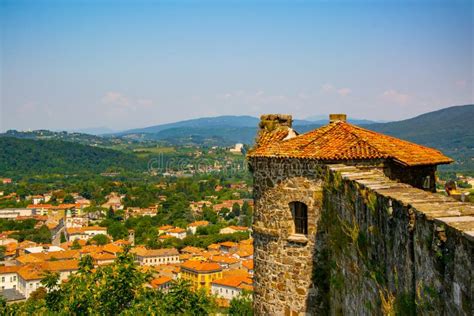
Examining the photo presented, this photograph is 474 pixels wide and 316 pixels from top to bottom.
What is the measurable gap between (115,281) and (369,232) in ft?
63.8

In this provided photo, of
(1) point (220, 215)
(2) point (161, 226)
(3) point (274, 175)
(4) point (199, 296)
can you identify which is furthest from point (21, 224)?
(3) point (274, 175)

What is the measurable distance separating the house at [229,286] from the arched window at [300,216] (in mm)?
71411

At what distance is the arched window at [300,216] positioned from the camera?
10.5 metres

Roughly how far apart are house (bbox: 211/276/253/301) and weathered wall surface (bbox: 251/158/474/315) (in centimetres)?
7111

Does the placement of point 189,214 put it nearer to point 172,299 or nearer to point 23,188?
point 23,188

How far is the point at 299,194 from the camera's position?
34.3 feet

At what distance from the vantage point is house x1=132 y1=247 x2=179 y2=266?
331 feet

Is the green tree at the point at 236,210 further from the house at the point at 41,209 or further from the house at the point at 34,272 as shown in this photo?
the house at the point at 34,272

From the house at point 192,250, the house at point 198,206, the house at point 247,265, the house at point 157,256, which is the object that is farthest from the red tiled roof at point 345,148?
the house at point 198,206

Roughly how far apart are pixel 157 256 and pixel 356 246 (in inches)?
3893

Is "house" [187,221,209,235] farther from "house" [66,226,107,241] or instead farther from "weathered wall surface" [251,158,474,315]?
"weathered wall surface" [251,158,474,315]

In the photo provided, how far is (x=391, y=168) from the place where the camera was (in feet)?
33.0

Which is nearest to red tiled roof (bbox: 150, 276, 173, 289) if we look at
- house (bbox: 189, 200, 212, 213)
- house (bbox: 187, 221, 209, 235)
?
house (bbox: 187, 221, 209, 235)

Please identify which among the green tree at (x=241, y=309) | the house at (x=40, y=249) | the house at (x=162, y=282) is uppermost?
the green tree at (x=241, y=309)
